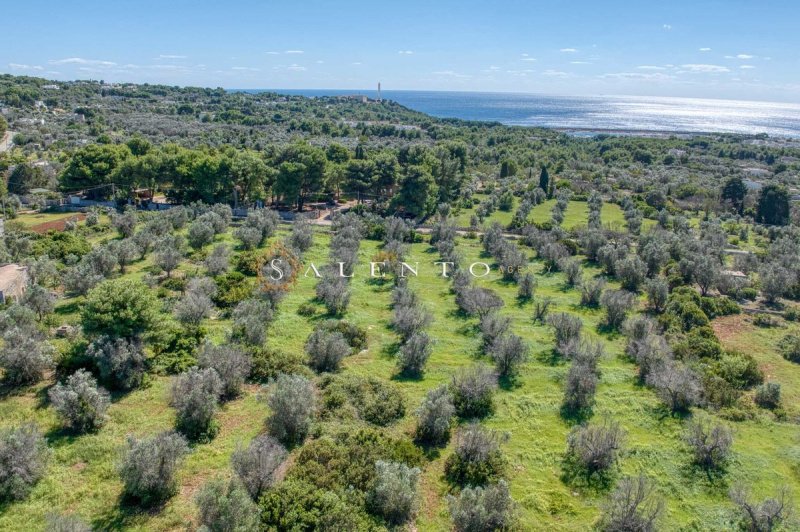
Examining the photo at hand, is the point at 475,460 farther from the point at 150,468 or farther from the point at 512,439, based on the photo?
the point at 150,468

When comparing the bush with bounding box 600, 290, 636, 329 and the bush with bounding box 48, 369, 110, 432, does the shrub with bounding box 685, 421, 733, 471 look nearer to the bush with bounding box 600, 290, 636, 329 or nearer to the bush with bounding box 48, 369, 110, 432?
the bush with bounding box 600, 290, 636, 329

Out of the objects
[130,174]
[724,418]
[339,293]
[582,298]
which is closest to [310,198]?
[130,174]

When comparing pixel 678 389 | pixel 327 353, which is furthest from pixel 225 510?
pixel 678 389

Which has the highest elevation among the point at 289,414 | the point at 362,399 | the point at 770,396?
the point at 289,414

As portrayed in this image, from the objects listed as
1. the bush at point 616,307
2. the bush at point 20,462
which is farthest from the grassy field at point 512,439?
the bush at point 616,307

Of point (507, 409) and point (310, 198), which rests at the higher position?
point (310, 198)

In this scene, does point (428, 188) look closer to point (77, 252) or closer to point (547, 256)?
point (547, 256)
